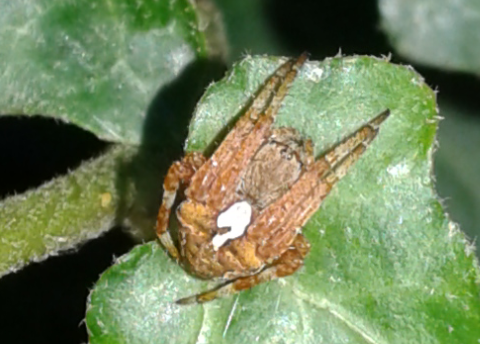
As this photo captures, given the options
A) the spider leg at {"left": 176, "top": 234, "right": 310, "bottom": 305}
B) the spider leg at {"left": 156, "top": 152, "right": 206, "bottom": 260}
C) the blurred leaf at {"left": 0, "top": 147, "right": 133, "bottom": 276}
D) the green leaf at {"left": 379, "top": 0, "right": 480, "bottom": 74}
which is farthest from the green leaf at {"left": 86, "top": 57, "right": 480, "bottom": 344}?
the green leaf at {"left": 379, "top": 0, "right": 480, "bottom": 74}

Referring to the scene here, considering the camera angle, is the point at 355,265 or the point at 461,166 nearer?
the point at 355,265

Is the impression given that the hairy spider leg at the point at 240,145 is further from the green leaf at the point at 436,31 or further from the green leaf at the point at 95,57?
the green leaf at the point at 436,31

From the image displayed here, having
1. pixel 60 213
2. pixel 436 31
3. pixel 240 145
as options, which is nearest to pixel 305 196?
pixel 240 145

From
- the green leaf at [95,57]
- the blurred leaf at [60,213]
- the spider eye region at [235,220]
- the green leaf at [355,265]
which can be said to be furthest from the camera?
the spider eye region at [235,220]

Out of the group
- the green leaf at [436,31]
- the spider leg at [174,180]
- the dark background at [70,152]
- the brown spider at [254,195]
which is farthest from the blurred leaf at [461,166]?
the spider leg at [174,180]

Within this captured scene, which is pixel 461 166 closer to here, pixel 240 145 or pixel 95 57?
pixel 240 145

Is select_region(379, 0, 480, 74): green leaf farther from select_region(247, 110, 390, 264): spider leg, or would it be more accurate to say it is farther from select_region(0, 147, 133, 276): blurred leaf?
select_region(0, 147, 133, 276): blurred leaf
